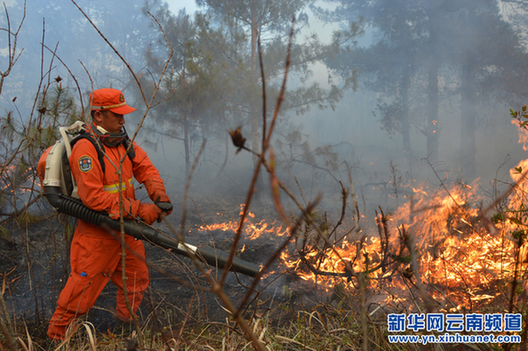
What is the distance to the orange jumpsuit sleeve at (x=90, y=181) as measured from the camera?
2318 millimetres

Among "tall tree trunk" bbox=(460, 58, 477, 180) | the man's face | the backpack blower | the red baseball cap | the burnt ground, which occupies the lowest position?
the burnt ground

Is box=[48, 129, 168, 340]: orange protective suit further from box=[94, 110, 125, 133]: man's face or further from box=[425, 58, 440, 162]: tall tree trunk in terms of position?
box=[425, 58, 440, 162]: tall tree trunk

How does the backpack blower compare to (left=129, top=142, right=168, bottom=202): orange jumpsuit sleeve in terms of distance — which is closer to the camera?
the backpack blower

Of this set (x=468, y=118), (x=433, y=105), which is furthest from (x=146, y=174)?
(x=468, y=118)

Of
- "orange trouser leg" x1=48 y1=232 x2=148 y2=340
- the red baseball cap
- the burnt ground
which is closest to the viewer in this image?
"orange trouser leg" x1=48 y1=232 x2=148 y2=340

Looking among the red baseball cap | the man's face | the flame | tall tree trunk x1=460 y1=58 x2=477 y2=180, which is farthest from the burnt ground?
tall tree trunk x1=460 y1=58 x2=477 y2=180

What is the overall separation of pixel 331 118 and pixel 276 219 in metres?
37.8

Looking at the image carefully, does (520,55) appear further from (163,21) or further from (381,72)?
(163,21)

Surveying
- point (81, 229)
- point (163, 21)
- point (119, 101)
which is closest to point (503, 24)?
point (163, 21)

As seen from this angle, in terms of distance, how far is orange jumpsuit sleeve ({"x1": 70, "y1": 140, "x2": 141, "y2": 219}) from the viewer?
232 cm

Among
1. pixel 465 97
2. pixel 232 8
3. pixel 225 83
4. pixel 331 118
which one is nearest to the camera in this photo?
pixel 225 83

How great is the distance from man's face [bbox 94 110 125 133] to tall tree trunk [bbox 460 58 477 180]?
39.6ft

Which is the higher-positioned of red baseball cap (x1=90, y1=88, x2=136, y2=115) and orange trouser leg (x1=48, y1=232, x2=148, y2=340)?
red baseball cap (x1=90, y1=88, x2=136, y2=115)

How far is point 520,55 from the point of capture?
9.91m
